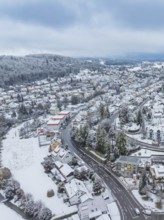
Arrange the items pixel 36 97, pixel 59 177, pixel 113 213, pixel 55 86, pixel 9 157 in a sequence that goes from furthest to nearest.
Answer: pixel 55 86
pixel 36 97
pixel 9 157
pixel 59 177
pixel 113 213

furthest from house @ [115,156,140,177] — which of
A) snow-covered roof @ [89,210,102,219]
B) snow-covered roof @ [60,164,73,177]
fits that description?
snow-covered roof @ [89,210,102,219]

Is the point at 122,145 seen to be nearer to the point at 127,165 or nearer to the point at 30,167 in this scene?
the point at 127,165

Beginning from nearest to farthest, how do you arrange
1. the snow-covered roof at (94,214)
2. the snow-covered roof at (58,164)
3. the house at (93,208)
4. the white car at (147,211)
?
the snow-covered roof at (94,214)
the house at (93,208)
the white car at (147,211)
the snow-covered roof at (58,164)

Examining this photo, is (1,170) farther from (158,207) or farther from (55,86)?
(55,86)

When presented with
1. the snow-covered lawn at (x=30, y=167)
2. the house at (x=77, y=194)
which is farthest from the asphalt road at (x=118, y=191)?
the snow-covered lawn at (x=30, y=167)

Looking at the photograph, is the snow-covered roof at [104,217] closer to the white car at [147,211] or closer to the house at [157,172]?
the white car at [147,211]

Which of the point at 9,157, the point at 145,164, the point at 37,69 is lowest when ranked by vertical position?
the point at 9,157

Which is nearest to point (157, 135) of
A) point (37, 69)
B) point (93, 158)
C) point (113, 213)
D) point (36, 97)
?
point (93, 158)
